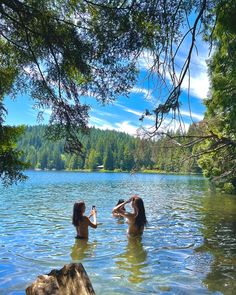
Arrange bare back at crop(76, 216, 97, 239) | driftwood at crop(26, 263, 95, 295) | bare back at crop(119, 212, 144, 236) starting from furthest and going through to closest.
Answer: bare back at crop(76, 216, 97, 239), bare back at crop(119, 212, 144, 236), driftwood at crop(26, 263, 95, 295)

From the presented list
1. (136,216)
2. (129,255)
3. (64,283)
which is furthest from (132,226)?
(64,283)

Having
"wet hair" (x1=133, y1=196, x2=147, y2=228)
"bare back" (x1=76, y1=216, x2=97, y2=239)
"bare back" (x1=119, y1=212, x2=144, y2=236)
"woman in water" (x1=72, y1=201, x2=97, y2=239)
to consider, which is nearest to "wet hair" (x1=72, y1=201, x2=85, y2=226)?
"woman in water" (x1=72, y1=201, x2=97, y2=239)

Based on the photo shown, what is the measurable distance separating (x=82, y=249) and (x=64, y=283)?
25.5 ft

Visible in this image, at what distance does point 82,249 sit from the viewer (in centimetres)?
1126

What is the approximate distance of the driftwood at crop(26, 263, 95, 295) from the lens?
354cm

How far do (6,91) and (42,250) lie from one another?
6.44 meters

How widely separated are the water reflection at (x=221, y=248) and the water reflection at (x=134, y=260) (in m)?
1.58

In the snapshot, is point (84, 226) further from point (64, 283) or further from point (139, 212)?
point (64, 283)

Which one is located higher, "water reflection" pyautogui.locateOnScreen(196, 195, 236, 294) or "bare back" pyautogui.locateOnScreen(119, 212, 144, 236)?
"bare back" pyautogui.locateOnScreen(119, 212, 144, 236)

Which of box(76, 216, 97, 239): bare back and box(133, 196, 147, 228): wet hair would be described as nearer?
box(133, 196, 147, 228): wet hair

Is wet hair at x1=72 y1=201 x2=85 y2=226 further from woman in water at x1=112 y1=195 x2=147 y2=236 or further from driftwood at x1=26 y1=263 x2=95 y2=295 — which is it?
driftwood at x1=26 y1=263 x2=95 y2=295

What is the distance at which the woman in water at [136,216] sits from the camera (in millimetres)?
10961

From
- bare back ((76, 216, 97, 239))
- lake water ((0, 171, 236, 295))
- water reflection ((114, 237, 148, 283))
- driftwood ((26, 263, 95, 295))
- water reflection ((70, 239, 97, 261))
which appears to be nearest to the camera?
Result: driftwood ((26, 263, 95, 295))

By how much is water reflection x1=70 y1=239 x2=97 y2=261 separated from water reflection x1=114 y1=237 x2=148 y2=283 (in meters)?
0.99
